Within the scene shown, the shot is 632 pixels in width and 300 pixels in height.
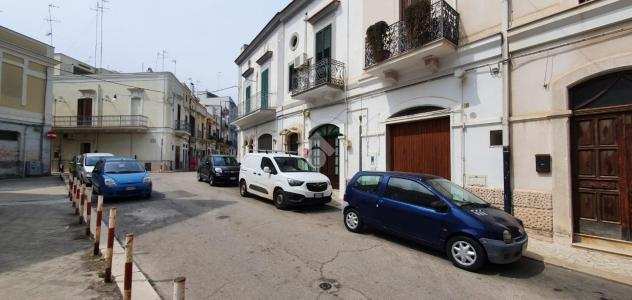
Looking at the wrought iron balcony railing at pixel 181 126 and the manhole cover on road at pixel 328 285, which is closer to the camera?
the manhole cover on road at pixel 328 285

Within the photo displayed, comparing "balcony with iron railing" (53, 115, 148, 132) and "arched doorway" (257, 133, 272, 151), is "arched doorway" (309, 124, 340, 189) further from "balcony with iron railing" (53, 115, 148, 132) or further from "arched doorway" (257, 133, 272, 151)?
"balcony with iron railing" (53, 115, 148, 132)

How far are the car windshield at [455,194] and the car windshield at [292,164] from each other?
17.0ft

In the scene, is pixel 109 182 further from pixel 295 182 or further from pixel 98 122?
pixel 98 122

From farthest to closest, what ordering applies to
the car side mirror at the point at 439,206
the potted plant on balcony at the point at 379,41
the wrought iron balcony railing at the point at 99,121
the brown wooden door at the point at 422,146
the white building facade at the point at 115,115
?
the white building facade at the point at 115,115, the wrought iron balcony railing at the point at 99,121, the potted plant on balcony at the point at 379,41, the brown wooden door at the point at 422,146, the car side mirror at the point at 439,206

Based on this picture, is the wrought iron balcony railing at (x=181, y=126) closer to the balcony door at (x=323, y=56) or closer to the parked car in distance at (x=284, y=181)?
the balcony door at (x=323, y=56)

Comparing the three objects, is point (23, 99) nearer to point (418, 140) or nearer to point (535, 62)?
point (418, 140)

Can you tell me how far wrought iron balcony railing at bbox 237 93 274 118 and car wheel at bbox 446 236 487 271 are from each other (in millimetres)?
13881

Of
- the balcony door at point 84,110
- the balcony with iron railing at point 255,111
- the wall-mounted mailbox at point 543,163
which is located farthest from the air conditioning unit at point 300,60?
the balcony door at point 84,110

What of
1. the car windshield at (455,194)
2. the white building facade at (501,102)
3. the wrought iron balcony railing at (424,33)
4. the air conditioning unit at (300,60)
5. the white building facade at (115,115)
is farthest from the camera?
the white building facade at (115,115)

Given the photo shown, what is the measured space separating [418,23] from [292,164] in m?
5.75

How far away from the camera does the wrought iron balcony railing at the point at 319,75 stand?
42.8 ft

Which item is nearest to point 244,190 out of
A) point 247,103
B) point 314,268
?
point 314,268

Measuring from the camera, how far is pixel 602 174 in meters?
6.63

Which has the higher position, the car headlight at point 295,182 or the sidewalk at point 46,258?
the car headlight at point 295,182
